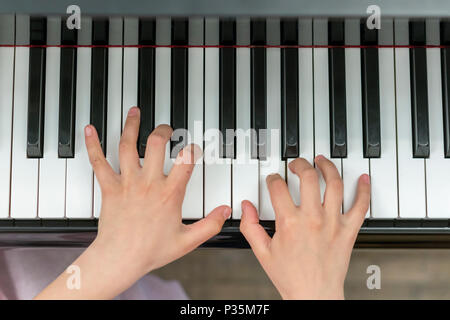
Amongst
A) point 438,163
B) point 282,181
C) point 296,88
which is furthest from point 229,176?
point 438,163

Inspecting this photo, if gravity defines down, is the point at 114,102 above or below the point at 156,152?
above

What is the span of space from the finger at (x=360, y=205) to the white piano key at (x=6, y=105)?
731 mm

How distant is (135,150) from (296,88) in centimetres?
37

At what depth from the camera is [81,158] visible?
849 millimetres

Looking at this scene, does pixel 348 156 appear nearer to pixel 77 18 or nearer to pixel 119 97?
pixel 119 97

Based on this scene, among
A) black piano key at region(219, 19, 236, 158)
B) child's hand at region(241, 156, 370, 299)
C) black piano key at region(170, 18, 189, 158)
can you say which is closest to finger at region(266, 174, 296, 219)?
child's hand at region(241, 156, 370, 299)

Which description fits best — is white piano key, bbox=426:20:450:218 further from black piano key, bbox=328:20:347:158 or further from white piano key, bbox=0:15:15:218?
white piano key, bbox=0:15:15:218

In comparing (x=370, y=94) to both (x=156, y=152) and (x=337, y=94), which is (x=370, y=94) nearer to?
(x=337, y=94)

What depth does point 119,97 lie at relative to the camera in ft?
2.77

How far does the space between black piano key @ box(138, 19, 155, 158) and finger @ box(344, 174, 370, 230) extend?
459 millimetres

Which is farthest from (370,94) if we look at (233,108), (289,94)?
(233,108)

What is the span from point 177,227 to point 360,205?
1.26 feet

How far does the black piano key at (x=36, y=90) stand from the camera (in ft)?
2.73

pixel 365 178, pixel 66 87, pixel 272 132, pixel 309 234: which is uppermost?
pixel 66 87
